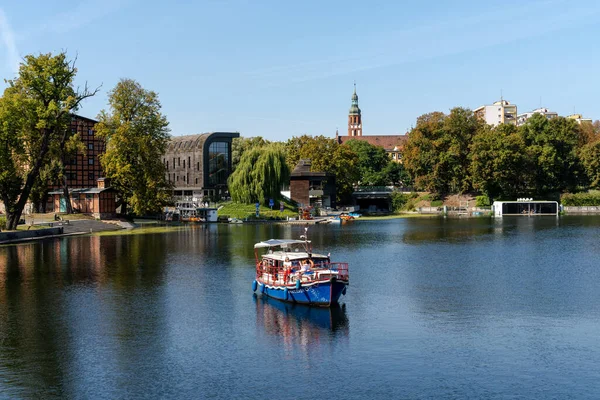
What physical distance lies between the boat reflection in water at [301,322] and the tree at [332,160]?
10875cm

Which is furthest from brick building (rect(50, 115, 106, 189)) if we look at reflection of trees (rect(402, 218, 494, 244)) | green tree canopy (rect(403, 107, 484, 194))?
green tree canopy (rect(403, 107, 484, 194))

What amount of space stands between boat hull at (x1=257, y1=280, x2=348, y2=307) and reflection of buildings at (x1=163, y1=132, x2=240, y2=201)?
94812mm

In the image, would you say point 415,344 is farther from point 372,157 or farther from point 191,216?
point 372,157

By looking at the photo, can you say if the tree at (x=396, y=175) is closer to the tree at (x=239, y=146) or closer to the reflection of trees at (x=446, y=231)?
the tree at (x=239, y=146)

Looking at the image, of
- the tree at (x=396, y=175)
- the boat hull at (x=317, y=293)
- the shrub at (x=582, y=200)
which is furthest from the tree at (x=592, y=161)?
the boat hull at (x=317, y=293)

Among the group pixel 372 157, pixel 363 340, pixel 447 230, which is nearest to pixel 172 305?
pixel 363 340

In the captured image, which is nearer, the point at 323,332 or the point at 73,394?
the point at 73,394

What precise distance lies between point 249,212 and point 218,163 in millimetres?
21738

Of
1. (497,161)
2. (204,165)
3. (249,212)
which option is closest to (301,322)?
(249,212)

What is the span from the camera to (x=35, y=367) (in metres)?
29.8

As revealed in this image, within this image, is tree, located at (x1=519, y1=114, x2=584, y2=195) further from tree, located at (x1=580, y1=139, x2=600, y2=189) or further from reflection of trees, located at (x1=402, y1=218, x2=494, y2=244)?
reflection of trees, located at (x1=402, y1=218, x2=494, y2=244)

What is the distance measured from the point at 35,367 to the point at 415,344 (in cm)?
1794

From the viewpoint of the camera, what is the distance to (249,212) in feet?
399

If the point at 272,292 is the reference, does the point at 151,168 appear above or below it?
above
